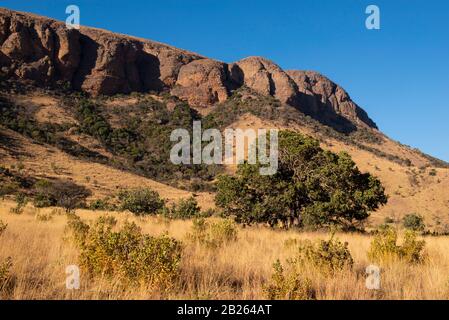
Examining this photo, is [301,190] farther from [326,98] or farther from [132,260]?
[326,98]

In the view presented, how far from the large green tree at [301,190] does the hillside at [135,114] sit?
86.4 ft

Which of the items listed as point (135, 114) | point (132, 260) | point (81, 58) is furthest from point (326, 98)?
point (132, 260)

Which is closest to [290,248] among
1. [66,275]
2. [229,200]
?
[66,275]

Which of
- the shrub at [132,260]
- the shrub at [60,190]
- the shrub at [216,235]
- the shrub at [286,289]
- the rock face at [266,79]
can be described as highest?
the rock face at [266,79]

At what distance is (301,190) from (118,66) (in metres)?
90.6

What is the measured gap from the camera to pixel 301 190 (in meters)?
19.7

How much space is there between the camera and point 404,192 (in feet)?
199

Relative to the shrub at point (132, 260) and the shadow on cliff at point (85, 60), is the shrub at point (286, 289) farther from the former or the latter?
the shadow on cliff at point (85, 60)

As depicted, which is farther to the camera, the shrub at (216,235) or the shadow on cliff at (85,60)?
the shadow on cliff at (85,60)

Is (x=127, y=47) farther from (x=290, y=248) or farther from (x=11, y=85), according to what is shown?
(x=290, y=248)

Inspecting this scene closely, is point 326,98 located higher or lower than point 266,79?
higher

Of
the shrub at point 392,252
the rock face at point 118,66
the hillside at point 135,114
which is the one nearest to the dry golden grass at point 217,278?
the shrub at point 392,252

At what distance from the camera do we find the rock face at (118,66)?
291 ft

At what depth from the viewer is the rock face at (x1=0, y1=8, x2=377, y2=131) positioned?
3487 inches
